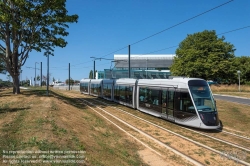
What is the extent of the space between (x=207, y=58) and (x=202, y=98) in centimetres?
3719

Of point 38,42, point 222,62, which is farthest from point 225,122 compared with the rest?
point 222,62

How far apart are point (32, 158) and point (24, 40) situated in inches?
784

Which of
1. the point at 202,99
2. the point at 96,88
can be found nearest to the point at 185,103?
the point at 202,99

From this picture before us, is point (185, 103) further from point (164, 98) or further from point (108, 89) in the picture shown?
point (108, 89)

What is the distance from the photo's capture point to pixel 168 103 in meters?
15.1

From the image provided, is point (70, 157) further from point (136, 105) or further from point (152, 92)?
point (136, 105)

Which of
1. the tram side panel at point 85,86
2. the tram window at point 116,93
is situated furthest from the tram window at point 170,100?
the tram side panel at point 85,86

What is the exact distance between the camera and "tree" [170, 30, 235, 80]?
4634 cm

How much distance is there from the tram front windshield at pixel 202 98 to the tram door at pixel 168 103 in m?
1.77

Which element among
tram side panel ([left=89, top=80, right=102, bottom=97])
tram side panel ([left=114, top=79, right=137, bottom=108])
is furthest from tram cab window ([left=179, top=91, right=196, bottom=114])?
tram side panel ([left=89, top=80, right=102, bottom=97])

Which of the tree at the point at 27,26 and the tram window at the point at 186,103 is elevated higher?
the tree at the point at 27,26

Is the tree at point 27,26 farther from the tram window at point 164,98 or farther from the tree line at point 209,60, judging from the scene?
the tree line at point 209,60


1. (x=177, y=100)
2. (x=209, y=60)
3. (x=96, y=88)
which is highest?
(x=209, y=60)

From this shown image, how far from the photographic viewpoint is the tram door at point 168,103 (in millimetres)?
14696
